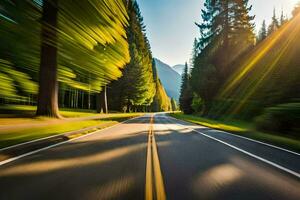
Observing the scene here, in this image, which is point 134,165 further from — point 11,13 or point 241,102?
point 241,102

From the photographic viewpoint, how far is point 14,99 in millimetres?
1771

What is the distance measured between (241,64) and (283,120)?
22.8 metres

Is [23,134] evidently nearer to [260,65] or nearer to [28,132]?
[28,132]

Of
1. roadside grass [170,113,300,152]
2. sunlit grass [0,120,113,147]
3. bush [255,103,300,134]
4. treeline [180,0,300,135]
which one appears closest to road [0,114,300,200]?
sunlit grass [0,120,113,147]

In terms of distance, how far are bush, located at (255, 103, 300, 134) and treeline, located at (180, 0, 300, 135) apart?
5.09m

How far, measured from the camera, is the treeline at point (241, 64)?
21.7m

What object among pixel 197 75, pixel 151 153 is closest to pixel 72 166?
pixel 151 153

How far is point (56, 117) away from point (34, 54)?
546 inches

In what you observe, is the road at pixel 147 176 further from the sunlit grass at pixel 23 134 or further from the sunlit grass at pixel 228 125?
the sunlit grass at pixel 228 125

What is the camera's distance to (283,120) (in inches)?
558

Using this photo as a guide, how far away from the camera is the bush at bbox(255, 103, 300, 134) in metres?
13.3

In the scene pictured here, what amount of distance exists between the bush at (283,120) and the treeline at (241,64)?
201 inches

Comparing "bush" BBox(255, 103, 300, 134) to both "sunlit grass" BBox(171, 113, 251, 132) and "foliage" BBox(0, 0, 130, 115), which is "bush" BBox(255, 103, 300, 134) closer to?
Answer: "sunlit grass" BBox(171, 113, 251, 132)

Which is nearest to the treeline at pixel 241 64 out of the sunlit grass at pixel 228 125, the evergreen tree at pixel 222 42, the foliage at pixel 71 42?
the evergreen tree at pixel 222 42
